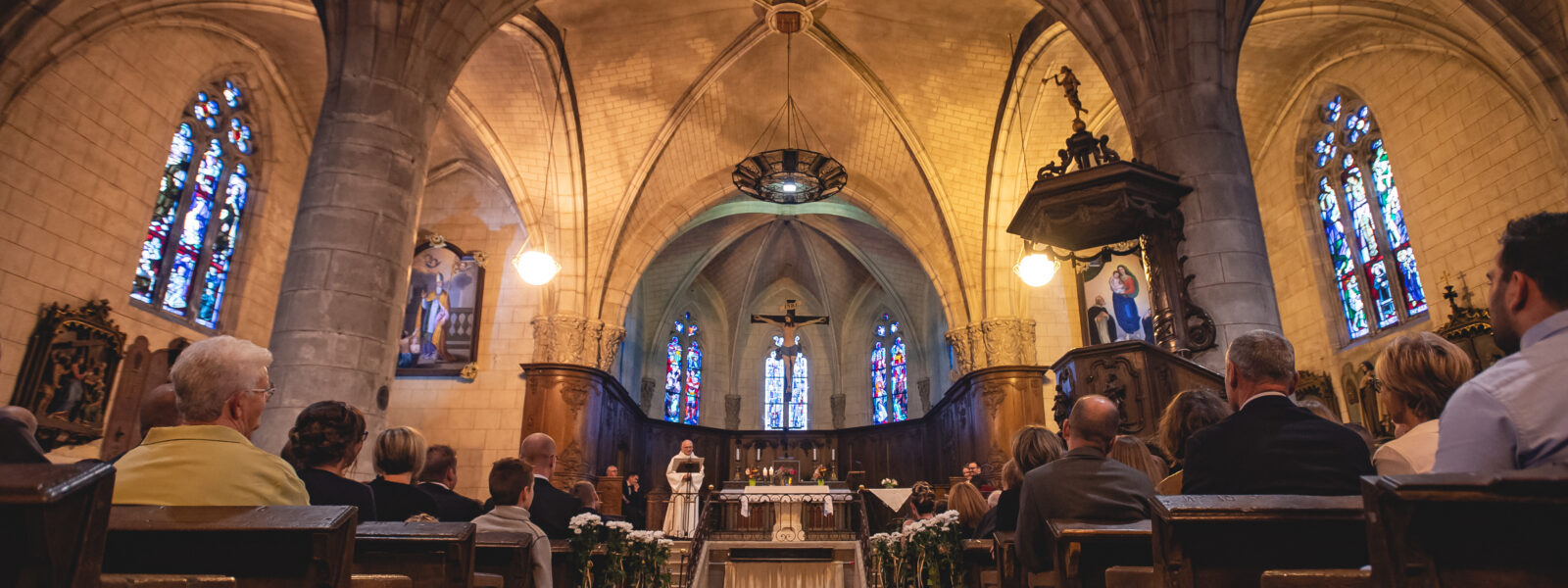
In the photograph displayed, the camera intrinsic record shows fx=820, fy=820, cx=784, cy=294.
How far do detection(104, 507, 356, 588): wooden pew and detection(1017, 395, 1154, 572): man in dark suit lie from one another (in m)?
2.42

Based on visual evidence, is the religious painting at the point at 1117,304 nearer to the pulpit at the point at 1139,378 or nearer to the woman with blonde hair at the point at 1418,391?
the pulpit at the point at 1139,378

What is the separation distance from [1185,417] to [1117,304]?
484 inches

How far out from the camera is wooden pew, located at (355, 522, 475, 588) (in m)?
2.48

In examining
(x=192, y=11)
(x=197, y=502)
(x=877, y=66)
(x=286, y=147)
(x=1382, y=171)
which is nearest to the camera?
(x=197, y=502)

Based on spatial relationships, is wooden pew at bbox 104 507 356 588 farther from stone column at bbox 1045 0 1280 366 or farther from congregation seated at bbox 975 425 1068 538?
stone column at bbox 1045 0 1280 366

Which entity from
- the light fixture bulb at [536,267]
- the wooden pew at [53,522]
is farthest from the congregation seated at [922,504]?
the light fixture bulb at [536,267]

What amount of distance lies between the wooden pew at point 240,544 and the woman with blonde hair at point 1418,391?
3.04 meters

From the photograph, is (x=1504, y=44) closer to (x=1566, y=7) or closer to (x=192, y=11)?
(x=1566, y=7)

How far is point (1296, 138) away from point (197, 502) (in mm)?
14789

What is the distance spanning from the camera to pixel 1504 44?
350 inches

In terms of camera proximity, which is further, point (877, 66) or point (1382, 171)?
point (877, 66)

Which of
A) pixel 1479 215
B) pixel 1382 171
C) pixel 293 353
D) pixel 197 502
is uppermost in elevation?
pixel 1382 171

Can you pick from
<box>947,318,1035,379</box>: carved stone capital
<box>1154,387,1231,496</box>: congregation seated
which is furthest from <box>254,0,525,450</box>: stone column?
<box>947,318,1035,379</box>: carved stone capital

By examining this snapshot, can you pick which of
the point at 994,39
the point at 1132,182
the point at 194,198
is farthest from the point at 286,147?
the point at 1132,182
